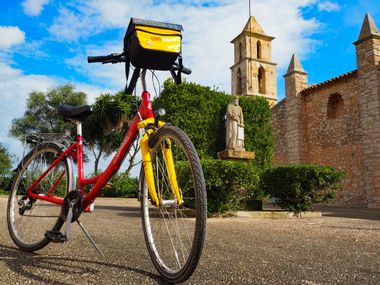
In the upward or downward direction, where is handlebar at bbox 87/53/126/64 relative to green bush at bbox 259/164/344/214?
upward

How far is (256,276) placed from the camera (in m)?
2.39

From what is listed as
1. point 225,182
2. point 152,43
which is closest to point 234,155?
point 225,182

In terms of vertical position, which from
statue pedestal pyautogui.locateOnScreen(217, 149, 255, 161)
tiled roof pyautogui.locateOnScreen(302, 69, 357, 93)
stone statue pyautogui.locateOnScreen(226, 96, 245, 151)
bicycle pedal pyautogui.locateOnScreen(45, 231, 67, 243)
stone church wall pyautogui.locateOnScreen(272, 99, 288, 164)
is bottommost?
bicycle pedal pyautogui.locateOnScreen(45, 231, 67, 243)

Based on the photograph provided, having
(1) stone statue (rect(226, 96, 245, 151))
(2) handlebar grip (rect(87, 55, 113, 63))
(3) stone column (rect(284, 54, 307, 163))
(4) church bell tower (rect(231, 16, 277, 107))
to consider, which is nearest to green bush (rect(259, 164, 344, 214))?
(1) stone statue (rect(226, 96, 245, 151))

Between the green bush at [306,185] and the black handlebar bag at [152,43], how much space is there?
727cm

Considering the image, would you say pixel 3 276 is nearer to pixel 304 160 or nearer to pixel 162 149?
pixel 162 149

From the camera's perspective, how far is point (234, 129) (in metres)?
11.0

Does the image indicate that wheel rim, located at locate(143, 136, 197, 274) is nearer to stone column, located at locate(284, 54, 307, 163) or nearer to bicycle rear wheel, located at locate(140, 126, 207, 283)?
bicycle rear wheel, located at locate(140, 126, 207, 283)

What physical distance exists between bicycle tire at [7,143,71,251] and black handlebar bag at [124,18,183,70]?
1.34 m

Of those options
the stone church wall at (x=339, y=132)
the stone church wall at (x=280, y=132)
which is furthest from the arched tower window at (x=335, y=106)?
the stone church wall at (x=280, y=132)

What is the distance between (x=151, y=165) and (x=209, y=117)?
9084mm

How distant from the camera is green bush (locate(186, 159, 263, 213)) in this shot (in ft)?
25.5

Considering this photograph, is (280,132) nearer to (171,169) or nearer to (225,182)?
(225,182)

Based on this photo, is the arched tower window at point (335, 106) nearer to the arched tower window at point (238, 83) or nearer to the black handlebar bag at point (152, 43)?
the arched tower window at point (238, 83)
